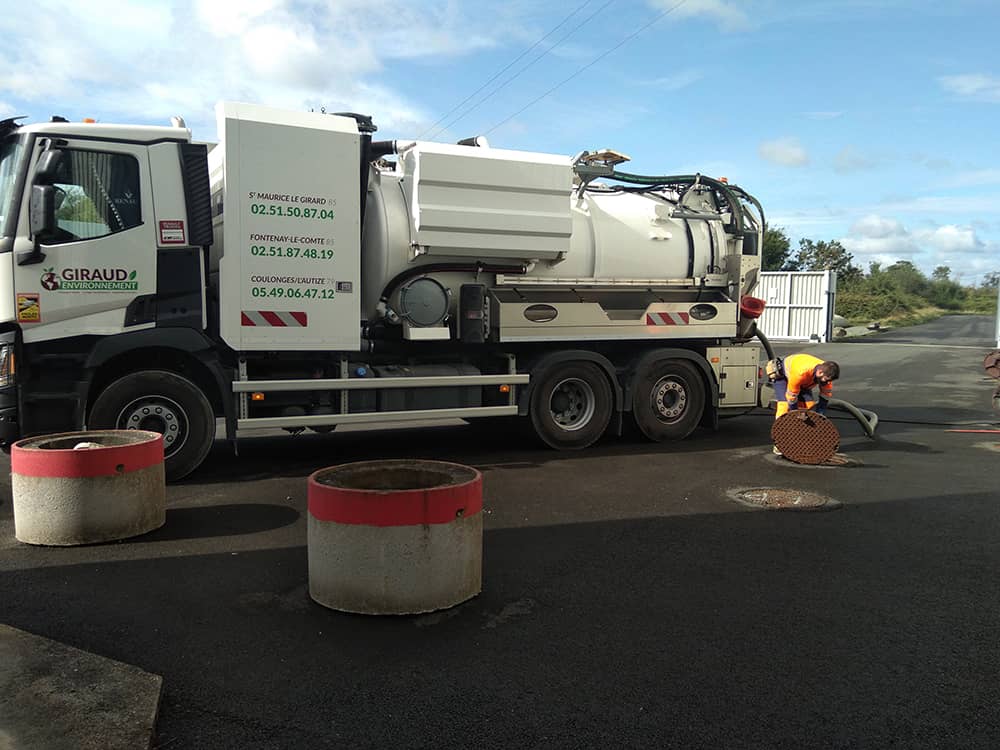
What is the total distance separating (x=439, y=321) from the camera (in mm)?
8719

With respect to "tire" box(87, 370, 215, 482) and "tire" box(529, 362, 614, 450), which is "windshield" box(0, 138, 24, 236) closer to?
"tire" box(87, 370, 215, 482)

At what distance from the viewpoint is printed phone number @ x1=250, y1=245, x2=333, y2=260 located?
7.66 meters

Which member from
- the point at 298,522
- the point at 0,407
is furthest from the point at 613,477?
the point at 0,407

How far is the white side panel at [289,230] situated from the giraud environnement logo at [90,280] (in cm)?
82

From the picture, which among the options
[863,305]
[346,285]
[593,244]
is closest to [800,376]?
[593,244]

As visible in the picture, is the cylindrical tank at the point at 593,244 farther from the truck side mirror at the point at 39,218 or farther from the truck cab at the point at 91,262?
the truck side mirror at the point at 39,218

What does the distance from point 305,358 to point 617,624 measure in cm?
501

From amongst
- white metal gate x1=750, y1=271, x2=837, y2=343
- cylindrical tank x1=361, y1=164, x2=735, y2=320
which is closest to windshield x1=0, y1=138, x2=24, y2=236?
cylindrical tank x1=361, y1=164, x2=735, y2=320

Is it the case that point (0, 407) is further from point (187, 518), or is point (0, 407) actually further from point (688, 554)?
point (688, 554)

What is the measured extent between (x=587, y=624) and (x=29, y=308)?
5.56 meters

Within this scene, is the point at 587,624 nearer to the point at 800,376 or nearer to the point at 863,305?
the point at 800,376

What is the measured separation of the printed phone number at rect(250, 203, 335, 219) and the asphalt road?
2.58 m

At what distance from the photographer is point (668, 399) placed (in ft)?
33.7

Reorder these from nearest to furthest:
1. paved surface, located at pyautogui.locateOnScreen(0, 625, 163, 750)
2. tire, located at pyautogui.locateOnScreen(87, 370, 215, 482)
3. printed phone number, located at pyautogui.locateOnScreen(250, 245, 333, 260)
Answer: paved surface, located at pyautogui.locateOnScreen(0, 625, 163, 750) < tire, located at pyautogui.locateOnScreen(87, 370, 215, 482) < printed phone number, located at pyautogui.locateOnScreen(250, 245, 333, 260)
